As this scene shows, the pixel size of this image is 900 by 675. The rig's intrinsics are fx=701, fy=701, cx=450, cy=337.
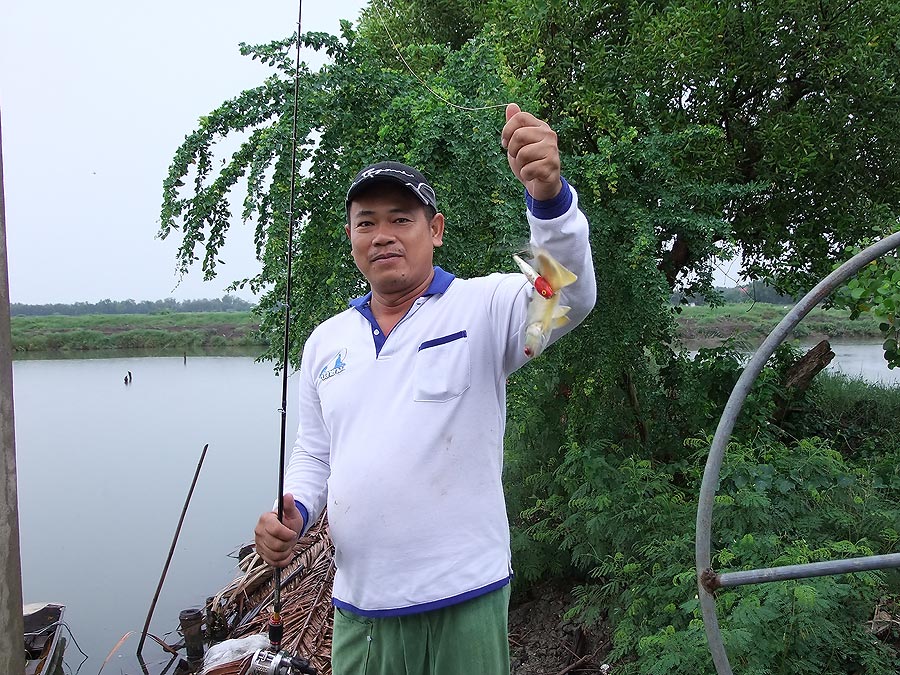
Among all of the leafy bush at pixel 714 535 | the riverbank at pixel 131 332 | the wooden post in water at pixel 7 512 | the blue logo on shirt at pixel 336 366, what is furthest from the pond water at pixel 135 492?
the riverbank at pixel 131 332

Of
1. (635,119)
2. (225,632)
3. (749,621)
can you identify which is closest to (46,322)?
(225,632)

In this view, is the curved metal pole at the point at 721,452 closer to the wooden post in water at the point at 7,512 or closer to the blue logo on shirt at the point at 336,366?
the blue logo on shirt at the point at 336,366

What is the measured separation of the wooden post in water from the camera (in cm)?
378

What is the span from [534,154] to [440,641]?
50.8 inches

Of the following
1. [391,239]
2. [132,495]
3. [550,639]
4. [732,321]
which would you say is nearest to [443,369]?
[391,239]

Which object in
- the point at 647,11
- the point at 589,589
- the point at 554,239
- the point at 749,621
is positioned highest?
the point at 647,11

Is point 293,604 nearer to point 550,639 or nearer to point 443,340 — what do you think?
point 550,639

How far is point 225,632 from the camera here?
7215 millimetres

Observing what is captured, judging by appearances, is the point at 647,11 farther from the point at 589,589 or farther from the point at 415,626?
the point at 415,626

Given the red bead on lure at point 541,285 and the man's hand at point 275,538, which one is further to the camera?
the man's hand at point 275,538

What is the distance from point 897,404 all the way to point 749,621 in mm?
7180

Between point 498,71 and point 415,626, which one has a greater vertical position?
point 498,71

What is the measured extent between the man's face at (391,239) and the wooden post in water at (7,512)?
2.66 metres

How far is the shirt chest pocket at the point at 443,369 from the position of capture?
190cm
